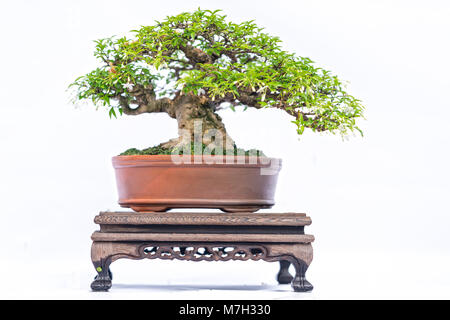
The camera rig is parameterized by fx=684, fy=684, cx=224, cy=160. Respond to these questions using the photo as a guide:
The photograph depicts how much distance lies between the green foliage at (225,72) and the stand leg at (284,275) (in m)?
0.71

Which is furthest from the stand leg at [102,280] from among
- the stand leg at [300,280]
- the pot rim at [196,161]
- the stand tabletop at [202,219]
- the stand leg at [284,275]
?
the stand leg at [284,275]

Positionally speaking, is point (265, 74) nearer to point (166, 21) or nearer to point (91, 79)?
point (166, 21)

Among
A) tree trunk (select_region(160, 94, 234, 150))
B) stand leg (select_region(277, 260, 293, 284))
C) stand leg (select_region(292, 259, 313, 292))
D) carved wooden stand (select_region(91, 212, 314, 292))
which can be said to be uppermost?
tree trunk (select_region(160, 94, 234, 150))

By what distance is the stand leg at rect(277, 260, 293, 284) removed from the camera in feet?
10.3

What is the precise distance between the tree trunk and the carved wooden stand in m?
0.40

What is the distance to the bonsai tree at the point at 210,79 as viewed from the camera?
2.73 m

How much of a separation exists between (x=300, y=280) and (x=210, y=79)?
2.85 feet

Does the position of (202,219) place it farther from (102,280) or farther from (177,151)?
(102,280)

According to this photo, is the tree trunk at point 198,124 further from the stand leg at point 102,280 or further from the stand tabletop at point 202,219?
the stand leg at point 102,280

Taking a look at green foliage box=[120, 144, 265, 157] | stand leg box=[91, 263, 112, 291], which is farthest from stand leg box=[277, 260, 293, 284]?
stand leg box=[91, 263, 112, 291]

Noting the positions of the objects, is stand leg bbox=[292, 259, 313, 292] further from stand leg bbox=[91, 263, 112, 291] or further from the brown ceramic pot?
stand leg bbox=[91, 263, 112, 291]

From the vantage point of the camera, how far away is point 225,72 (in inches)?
107

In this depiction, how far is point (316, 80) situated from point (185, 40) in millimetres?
568

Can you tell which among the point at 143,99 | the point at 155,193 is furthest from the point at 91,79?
the point at 155,193
